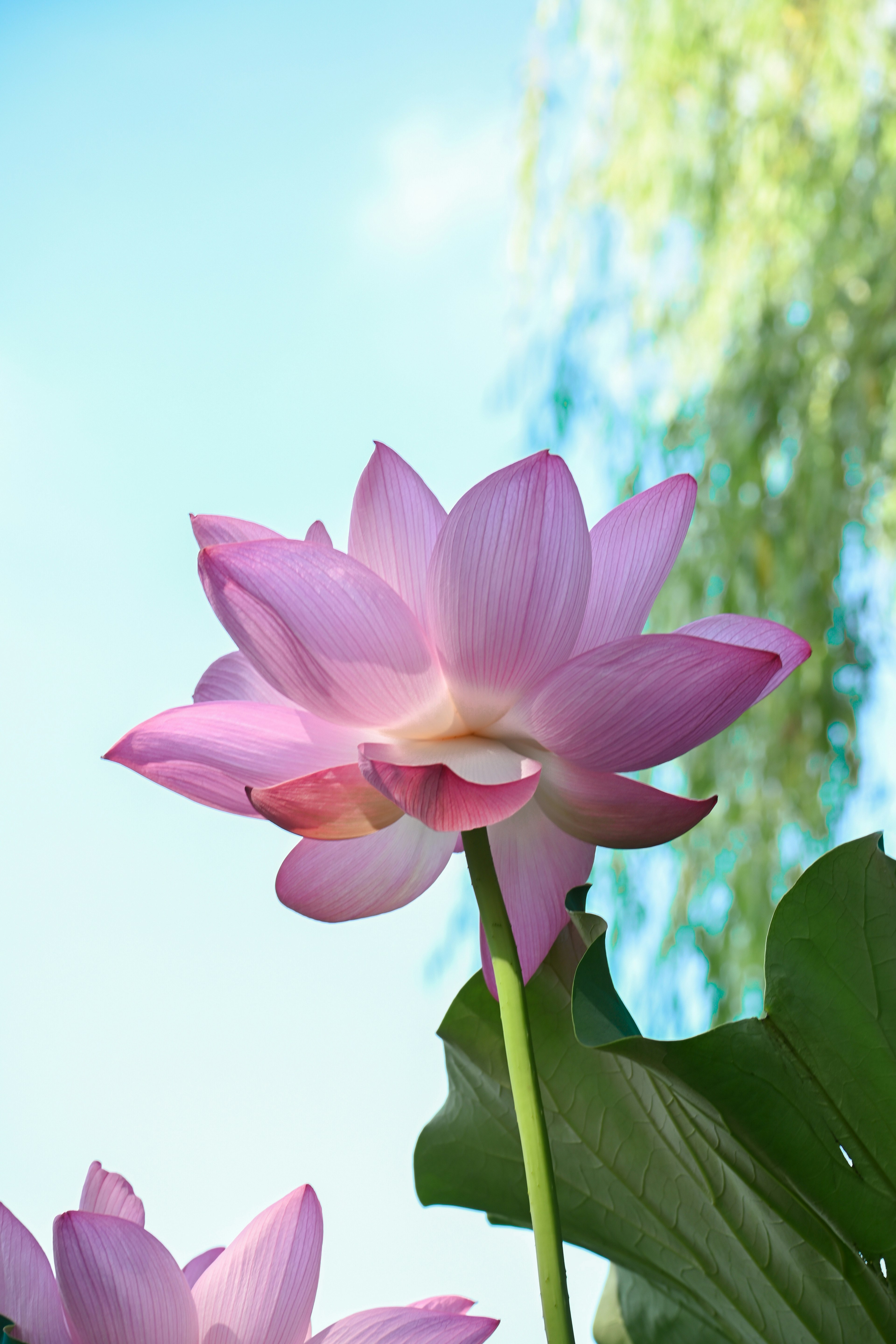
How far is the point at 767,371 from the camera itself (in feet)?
6.24

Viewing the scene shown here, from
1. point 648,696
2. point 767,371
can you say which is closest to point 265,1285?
point 648,696

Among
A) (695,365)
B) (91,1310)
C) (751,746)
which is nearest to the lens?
(91,1310)

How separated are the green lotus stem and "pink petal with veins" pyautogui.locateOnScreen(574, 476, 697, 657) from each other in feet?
0.18

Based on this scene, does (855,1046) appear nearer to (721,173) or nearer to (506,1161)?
(506,1161)

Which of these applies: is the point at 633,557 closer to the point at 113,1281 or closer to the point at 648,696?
the point at 648,696

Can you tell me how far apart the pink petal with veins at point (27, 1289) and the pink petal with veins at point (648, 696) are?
124 mm

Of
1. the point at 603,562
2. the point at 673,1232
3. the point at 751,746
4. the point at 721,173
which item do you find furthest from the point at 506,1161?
the point at 721,173

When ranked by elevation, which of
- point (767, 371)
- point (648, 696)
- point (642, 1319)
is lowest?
point (642, 1319)

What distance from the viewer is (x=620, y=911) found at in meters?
1.98

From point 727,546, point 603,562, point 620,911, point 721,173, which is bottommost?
point 603,562

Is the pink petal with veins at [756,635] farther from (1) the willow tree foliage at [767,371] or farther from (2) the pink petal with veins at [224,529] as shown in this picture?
(1) the willow tree foliage at [767,371]

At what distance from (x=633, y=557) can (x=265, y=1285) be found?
147 mm

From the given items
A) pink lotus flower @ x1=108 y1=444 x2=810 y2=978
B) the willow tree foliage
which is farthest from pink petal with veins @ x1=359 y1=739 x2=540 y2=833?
the willow tree foliage

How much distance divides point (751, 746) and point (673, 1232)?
5.55ft
